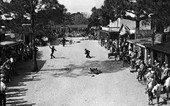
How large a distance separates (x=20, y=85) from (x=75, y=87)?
3924mm

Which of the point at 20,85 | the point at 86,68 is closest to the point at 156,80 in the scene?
the point at 20,85

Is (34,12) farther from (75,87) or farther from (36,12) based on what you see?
(75,87)

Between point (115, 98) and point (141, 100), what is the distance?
1.45 m

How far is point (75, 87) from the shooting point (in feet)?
56.2

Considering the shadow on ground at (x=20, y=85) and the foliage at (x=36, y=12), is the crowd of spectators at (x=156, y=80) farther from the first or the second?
the foliage at (x=36, y=12)

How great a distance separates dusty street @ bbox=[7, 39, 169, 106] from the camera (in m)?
14.1

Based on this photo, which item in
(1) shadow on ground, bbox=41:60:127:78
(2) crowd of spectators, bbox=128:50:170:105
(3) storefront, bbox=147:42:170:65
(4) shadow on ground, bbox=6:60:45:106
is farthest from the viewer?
(1) shadow on ground, bbox=41:60:127:78

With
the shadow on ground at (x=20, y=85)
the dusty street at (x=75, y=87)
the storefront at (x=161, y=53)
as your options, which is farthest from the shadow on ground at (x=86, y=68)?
the storefront at (x=161, y=53)

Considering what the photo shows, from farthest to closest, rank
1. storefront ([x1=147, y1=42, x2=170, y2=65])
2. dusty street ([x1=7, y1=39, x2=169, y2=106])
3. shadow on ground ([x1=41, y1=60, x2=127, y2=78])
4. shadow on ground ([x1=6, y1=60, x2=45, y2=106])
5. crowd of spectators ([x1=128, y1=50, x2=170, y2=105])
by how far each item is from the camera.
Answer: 1. shadow on ground ([x1=41, y1=60, x2=127, y2=78])
2. storefront ([x1=147, y1=42, x2=170, y2=65])
3. shadow on ground ([x1=6, y1=60, x2=45, y2=106])
4. dusty street ([x1=7, y1=39, x2=169, y2=106])
5. crowd of spectators ([x1=128, y1=50, x2=170, y2=105])

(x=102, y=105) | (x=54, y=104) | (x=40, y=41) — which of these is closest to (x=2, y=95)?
(x=54, y=104)

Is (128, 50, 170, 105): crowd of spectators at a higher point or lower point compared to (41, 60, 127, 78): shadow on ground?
higher

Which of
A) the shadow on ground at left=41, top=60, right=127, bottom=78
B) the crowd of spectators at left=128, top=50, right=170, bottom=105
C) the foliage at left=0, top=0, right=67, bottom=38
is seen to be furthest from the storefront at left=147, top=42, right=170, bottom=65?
the foliage at left=0, top=0, right=67, bottom=38

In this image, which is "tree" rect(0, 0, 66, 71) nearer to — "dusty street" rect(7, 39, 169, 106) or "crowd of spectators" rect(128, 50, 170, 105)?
"dusty street" rect(7, 39, 169, 106)

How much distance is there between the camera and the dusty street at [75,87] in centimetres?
1406
